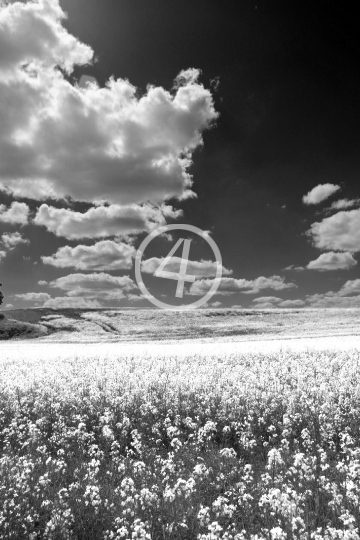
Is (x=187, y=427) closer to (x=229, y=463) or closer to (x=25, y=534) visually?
(x=229, y=463)

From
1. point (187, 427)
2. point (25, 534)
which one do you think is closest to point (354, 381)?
point (187, 427)

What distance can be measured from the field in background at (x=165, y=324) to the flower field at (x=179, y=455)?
3127 cm

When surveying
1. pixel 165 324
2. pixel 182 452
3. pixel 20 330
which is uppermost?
pixel 165 324

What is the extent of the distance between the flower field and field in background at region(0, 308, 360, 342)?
31265 millimetres

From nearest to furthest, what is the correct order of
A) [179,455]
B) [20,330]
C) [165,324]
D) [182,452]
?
1. [179,455]
2. [182,452]
3. [165,324]
4. [20,330]

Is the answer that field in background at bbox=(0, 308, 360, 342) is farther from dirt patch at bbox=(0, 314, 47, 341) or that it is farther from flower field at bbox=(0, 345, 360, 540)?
flower field at bbox=(0, 345, 360, 540)

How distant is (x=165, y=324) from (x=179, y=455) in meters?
46.9

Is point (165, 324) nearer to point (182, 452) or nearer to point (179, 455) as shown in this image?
point (182, 452)

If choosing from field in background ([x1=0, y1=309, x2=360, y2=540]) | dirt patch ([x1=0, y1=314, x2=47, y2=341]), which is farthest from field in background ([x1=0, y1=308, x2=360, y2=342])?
field in background ([x1=0, y1=309, x2=360, y2=540])

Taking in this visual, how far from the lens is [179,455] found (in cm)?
754

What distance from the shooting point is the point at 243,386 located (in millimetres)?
10602

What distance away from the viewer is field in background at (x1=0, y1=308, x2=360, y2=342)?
46.2 m

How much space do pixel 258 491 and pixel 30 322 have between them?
60.3m

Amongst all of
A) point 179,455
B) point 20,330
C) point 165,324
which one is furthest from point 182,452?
point 20,330
